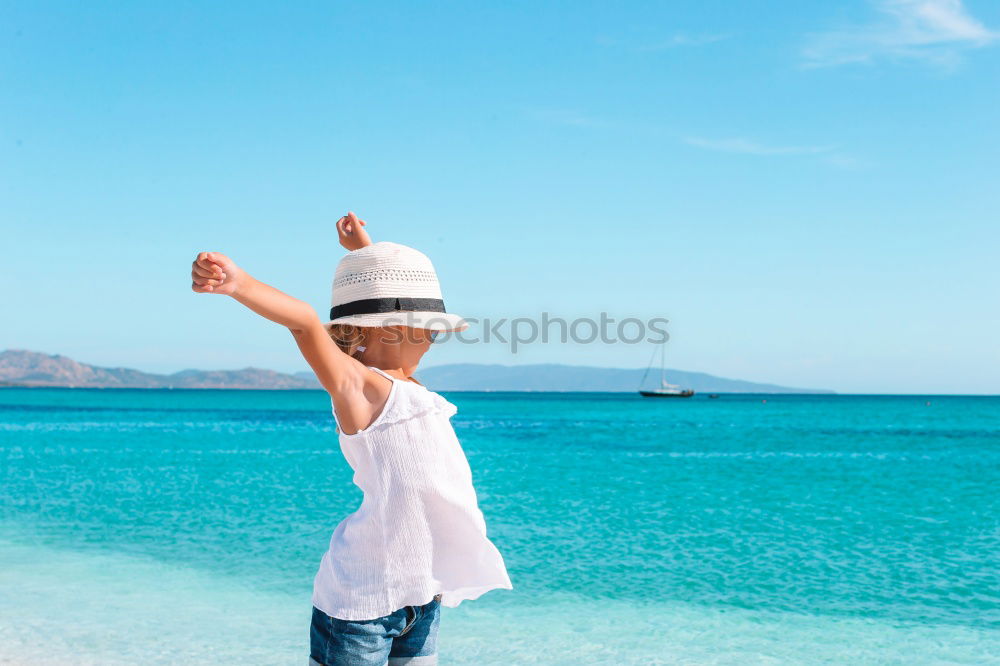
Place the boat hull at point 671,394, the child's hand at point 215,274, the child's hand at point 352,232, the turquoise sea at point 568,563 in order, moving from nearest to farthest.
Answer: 1. the child's hand at point 215,274
2. the child's hand at point 352,232
3. the turquoise sea at point 568,563
4. the boat hull at point 671,394

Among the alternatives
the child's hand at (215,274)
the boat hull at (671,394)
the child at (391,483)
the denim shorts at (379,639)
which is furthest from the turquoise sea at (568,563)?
the boat hull at (671,394)

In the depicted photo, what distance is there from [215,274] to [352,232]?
1066 millimetres

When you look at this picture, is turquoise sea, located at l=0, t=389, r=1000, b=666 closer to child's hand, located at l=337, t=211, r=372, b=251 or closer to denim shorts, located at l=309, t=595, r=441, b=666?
denim shorts, located at l=309, t=595, r=441, b=666

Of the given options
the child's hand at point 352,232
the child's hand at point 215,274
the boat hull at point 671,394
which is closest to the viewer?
the child's hand at point 215,274

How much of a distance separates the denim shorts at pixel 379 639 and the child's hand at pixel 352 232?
1.09 meters

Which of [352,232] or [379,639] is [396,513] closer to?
[379,639]

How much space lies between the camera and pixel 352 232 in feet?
8.86

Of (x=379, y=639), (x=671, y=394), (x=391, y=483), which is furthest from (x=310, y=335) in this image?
(x=671, y=394)

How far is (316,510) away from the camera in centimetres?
1404

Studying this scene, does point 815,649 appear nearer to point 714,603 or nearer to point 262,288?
point 714,603

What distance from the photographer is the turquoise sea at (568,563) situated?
671 centimetres

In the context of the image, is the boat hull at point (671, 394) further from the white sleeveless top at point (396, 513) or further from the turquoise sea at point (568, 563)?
the white sleeveless top at point (396, 513)

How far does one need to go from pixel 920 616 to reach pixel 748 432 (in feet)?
120

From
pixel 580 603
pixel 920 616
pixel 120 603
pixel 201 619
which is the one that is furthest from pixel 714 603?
pixel 120 603
